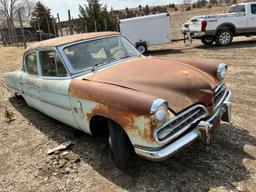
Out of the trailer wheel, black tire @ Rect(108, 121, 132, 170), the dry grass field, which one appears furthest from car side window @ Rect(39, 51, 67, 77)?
the trailer wheel

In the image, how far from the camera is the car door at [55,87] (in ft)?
14.0

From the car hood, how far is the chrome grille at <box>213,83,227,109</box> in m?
0.13

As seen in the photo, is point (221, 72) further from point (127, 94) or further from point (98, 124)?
point (98, 124)

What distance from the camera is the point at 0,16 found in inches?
2180

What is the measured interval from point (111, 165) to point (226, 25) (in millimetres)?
11428

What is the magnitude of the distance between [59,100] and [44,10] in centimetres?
4309

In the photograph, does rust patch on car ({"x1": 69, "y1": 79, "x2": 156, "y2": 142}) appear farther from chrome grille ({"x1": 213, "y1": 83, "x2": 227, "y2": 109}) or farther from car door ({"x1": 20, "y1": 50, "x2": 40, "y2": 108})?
car door ({"x1": 20, "y1": 50, "x2": 40, "y2": 108})

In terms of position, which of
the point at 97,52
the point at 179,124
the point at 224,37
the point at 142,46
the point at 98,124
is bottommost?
the point at 98,124

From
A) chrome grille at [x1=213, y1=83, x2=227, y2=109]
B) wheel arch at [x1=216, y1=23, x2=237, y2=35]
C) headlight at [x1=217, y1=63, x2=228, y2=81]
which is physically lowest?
chrome grille at [x1=213, y1=83, x2=227, y2=109]

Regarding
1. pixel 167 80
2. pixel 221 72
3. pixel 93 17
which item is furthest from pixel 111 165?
pixel 93 17

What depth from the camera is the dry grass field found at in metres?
3.40

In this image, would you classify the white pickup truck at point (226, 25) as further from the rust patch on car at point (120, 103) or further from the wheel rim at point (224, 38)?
the rust patch on car at point (120, 103)

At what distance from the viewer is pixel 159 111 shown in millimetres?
3059

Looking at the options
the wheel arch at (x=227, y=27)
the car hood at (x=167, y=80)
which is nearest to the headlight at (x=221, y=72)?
the car hood at (x=167, y=80)
